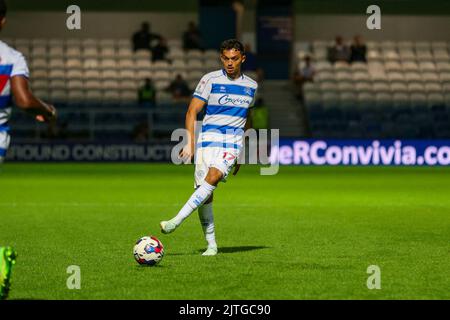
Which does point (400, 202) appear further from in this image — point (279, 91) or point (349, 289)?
point (279, 91)

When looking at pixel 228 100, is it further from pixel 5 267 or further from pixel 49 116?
pixel 5 267

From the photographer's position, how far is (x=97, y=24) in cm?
3456

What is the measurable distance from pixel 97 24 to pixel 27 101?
28.3 m

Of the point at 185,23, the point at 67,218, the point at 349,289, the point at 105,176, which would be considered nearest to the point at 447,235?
the point at 349,289

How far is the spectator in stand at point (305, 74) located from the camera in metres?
31.1

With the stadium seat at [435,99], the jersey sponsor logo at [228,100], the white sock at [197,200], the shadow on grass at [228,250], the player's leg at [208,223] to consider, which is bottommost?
the shadow on grass at [228,250]

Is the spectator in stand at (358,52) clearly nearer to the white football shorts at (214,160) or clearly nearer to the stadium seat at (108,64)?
→ the stadium seat at (108,64)

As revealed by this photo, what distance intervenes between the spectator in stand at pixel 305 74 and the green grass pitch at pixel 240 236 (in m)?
8.54

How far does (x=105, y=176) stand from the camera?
2327 centimetres

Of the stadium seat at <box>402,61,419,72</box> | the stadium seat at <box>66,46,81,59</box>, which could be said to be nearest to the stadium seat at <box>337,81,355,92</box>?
the stadium seat at <box>402,61,419,72</box>

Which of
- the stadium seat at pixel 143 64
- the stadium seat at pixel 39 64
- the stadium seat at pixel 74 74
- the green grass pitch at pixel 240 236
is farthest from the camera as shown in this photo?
the stadium seat at pixel 143 64

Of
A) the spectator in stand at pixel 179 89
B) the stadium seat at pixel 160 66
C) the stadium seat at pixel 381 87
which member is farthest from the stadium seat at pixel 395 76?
the stadium seat at pixel 160 66

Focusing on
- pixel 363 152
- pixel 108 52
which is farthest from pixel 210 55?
pixel 363 152

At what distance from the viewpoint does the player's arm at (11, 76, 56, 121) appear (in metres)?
6.83
